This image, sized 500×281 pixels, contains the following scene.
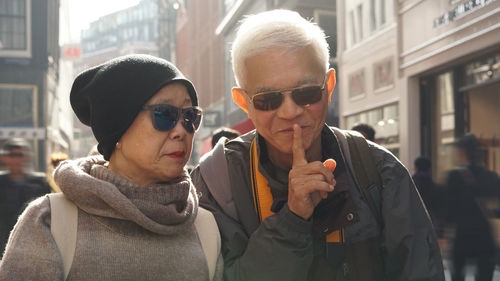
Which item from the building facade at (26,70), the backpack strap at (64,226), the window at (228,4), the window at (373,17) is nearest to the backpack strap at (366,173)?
the backpack strap at (64,226)

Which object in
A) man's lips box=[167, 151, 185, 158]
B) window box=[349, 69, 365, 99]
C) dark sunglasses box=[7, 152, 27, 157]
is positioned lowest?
dark sunglasses box=[7, 152, 27, 157]

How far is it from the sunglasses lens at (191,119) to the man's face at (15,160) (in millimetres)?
4388

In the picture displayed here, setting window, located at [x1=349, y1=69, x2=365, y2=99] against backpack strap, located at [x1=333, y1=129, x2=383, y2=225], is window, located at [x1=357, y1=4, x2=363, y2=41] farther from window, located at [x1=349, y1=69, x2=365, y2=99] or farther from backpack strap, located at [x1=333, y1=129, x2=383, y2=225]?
backpack strap, located at [x1=333, y1=129, x2=383, y2=225]

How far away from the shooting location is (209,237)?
7.57 feet

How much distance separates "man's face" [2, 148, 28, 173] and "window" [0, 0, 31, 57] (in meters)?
24.2

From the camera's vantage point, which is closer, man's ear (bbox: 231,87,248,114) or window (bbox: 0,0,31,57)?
man's ear (bbox: 231,87,248,114)

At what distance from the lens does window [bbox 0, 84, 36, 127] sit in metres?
28.0

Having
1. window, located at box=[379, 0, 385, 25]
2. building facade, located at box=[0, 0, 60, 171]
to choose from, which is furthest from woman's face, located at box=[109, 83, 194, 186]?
building facade, located at box=[0, 0, 60, 171]

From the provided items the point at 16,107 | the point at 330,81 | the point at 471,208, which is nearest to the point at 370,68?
the point at 471,208

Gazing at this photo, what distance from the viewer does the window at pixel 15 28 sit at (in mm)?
28719

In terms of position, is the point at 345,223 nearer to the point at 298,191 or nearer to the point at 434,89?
the point at 298,191

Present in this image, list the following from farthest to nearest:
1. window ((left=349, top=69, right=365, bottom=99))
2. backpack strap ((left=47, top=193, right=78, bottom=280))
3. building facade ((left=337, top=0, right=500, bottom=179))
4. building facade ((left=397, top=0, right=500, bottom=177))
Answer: window ((left=349, top=69, right=365, bottom=99)) < building facade ((left=337, top=0, right=500, bottom=179)) < building facade ((left=397, top=0, right=500, bottom=177)) < backpack strap ((left=47, top=193, right=78, bottom=280))

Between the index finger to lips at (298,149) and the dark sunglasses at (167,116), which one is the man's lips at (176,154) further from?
the index finger to lips at (298,149)

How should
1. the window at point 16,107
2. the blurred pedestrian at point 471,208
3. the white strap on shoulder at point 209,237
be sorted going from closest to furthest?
the white strap on shoulder at point 209,237 → the blurred pedestrian at point 471,208 → the window at point 16,107
